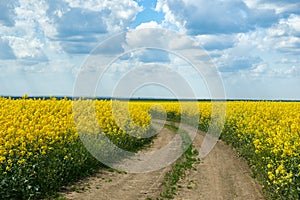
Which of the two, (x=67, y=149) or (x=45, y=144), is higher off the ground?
(x=45, y=144)

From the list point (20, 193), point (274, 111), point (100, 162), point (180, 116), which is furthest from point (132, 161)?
point (180, 116)

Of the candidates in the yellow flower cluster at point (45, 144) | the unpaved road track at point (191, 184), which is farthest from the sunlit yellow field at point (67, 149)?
the unpaved road track at point (191, 184)

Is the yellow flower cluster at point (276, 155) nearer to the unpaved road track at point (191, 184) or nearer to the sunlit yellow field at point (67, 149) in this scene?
the sunlit yellow field at point (67, 149)

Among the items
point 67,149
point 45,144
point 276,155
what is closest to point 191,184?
point 276,155

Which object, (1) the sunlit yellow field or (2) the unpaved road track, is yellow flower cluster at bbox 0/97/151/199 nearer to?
(1) the sunlit yellow field

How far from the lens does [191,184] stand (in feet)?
47.4

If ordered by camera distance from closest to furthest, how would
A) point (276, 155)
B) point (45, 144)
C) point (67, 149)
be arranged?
point (276, 155)
point (45, 144)
point (67, 149)

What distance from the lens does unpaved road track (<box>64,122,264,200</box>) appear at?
12.9 m

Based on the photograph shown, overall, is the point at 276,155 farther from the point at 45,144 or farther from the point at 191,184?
the point at 45,144

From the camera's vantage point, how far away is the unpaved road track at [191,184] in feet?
42.2

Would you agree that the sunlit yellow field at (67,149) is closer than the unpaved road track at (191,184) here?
Yes

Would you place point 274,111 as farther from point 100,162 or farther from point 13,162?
point 13,162

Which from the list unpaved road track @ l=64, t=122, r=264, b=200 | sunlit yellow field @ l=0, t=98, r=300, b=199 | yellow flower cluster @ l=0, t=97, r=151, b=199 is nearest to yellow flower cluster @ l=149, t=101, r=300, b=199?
sunlit yellow field @ l=0, t=98, r=300, b=199

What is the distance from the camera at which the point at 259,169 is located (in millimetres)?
14648
